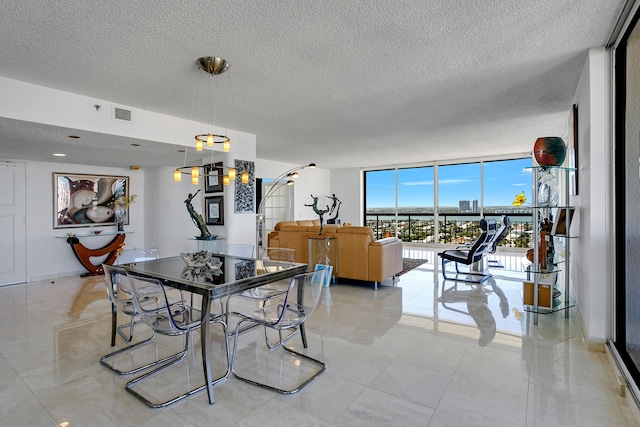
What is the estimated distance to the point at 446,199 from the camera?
9227 millimetres

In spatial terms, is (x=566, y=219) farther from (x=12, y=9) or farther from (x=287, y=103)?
(x=12, y=9)

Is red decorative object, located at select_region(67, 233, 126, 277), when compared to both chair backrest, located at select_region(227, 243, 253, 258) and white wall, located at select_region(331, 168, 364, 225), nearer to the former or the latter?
chair backrest, located at select_region(227, 243, 253, 258)

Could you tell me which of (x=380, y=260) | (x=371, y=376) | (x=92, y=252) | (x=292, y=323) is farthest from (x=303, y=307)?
(x=92, y=252)

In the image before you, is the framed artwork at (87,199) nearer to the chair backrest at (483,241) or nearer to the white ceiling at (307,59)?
the white ceiling at (307,59)

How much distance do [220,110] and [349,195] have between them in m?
6.98

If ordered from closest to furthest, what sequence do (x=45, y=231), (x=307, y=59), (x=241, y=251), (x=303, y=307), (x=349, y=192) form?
(x=303, y=307)
(x=307, y=59)
(x=241, y=251)
(x=45, y=231)
(x=349, y=192)

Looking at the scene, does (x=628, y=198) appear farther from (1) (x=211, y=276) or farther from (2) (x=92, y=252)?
(2) (x=92, y=252)

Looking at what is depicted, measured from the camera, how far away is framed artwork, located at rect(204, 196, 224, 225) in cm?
538

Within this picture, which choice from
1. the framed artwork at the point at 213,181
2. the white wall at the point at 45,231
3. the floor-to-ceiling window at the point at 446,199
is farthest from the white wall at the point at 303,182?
the white wall at the point at 45,231

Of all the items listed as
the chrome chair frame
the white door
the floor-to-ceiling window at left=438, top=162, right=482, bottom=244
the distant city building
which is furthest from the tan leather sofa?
the white door

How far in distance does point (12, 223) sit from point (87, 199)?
3.74ft

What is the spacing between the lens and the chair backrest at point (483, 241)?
511 cm

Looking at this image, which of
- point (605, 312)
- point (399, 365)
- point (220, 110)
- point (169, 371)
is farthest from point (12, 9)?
point (605, 312)

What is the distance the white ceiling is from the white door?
0.69m
